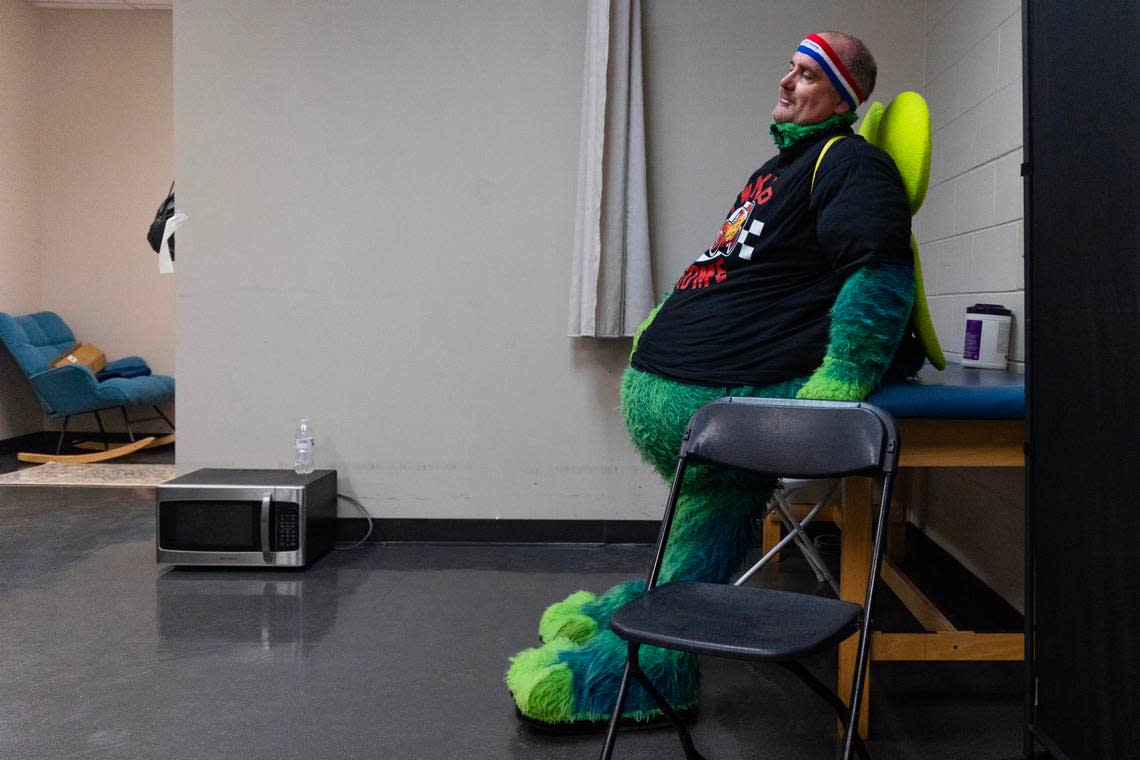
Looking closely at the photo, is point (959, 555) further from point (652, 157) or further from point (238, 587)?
point (238, 587)

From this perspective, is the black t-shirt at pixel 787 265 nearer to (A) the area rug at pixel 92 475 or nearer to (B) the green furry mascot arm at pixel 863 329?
(B) the green furry mascot arm at pixel 863 329

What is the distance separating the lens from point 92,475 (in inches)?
193

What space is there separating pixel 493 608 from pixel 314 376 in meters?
1.24

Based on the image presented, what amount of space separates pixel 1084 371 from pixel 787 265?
0.63 meters

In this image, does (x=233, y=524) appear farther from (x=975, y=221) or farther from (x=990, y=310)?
(x=975, y=221)

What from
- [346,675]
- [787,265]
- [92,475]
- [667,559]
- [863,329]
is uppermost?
[787,265]

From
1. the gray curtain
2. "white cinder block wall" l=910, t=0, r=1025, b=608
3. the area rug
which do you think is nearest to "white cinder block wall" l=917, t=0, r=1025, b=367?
"white cinder block wall" l=910, t=0, r=1025, b=608

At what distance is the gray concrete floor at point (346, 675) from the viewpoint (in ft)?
6.00

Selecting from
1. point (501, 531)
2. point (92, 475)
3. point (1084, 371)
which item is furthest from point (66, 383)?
point (1084, 371)

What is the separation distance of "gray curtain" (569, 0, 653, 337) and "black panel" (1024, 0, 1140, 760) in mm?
1753

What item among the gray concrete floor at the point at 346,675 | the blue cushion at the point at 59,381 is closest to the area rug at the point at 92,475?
the blue cushion at the point at 59,381

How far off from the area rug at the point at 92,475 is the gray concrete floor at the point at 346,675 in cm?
151

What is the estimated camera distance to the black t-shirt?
1744mm

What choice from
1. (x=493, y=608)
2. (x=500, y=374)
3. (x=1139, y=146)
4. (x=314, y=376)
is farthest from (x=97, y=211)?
(x=1139, y=146)
